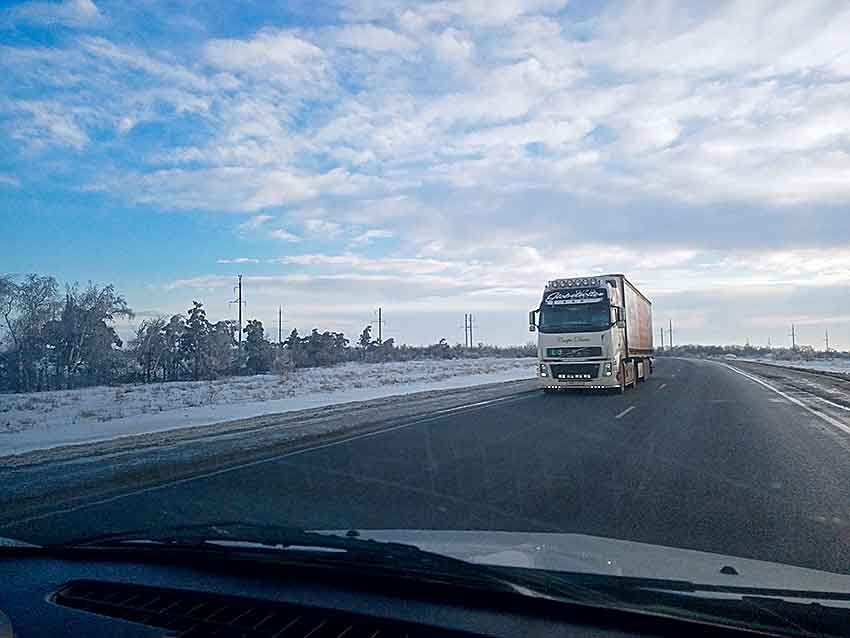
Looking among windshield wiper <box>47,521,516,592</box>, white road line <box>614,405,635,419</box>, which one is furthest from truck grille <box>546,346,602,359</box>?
windshield wiper <box>47,521,516,592</box>

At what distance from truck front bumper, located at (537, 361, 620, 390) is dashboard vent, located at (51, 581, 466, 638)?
2417 cm

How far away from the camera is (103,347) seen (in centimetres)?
5228

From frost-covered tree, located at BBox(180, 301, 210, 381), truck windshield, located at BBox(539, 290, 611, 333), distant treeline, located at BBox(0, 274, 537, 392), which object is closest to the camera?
truck windshield, located at BBox(539, 290, 611, 333)

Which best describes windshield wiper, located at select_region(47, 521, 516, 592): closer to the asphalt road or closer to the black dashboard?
the black dashboard

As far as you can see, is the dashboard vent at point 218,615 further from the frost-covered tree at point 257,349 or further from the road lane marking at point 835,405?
the frost-covered tree at point 257,349

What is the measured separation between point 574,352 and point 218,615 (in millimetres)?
24624

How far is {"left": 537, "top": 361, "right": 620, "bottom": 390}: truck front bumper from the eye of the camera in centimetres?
2688

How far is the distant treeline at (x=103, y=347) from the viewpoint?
45500 millimetres

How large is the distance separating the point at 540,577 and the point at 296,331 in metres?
94.1

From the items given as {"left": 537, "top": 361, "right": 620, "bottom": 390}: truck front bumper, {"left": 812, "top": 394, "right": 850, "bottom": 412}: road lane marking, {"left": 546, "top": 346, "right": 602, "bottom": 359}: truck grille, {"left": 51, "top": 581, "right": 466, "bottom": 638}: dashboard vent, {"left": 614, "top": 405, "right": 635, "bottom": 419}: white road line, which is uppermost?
{"left": 546, "top": 346, "right": 602, "bottom": 359}: truck grille

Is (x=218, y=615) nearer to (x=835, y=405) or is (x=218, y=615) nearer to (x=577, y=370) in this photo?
(x=835, y=405)

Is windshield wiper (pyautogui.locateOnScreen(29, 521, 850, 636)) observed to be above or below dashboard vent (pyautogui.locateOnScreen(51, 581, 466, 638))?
above

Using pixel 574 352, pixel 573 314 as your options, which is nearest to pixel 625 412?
pixel 574 352

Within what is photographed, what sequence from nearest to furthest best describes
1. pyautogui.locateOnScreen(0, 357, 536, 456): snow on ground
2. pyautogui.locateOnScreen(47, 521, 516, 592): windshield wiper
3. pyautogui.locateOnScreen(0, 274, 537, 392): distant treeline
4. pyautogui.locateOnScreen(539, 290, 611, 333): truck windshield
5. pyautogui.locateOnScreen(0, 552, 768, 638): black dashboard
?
pyautogui.locateOnScreen(0, 552, 768, 638): black dashboard, pyautogui.locateOnScreen(47, 521, 516, 592): windshield wiper, pyautogui.locateOnScreen(0, 357, 536, 456): snow on ground, pyautogui.locateOnScreen(539, 290, 611, 333): truck windshield, pyautogui.locateOnScreen(0, 274, 537, 392): distant treeline
